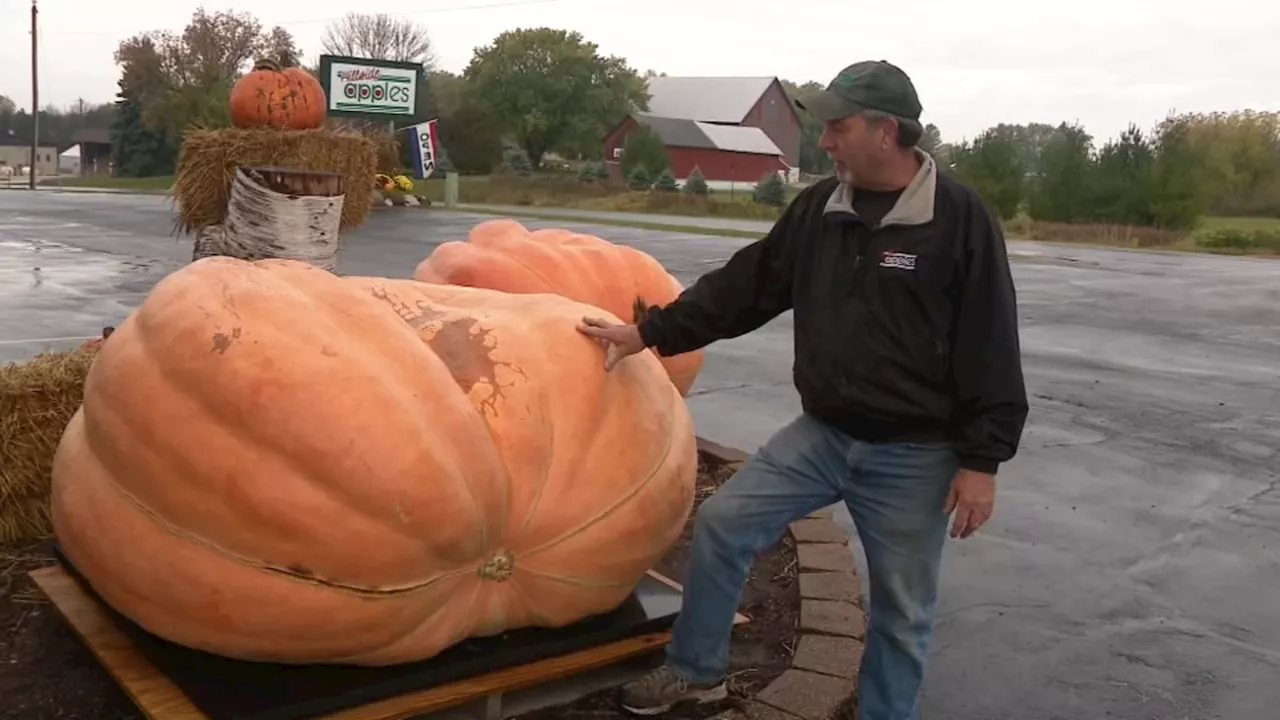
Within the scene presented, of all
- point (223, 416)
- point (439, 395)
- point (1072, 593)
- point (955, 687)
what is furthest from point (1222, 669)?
point (223, 416)

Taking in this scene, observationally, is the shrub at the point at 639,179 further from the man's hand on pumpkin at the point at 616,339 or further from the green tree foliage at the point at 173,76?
the man's hand on pumpkin at the point at 616,339

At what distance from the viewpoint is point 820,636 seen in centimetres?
333

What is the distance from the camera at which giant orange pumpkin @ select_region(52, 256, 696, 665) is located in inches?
95.1

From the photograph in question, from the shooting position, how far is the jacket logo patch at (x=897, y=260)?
269 centimetres

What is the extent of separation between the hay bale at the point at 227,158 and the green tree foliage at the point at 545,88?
5762 centimetres

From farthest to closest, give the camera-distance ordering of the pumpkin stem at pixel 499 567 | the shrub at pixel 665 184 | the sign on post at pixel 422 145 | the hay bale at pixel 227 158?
the shrub at pixel 665 184
the sign on post at pixel 422 145
the hay bale at pixel 227 158
the pumpkin stem at pixel 499 567

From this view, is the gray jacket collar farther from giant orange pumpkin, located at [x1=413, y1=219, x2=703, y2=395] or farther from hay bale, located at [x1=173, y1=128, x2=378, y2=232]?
hay bale, located at [x1=173, y1=128, x2=378, y2=232]

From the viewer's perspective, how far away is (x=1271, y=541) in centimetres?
487

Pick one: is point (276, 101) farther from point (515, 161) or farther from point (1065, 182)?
point (515, 161)

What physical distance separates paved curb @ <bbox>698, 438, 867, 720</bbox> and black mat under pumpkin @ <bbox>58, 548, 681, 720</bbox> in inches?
17.3

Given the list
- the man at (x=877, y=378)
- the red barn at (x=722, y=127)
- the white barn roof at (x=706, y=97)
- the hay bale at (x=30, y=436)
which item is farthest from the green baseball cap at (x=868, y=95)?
the white barn roof at (x=706, y=97)

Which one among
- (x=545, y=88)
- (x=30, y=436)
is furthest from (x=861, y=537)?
(x=545, y=88)

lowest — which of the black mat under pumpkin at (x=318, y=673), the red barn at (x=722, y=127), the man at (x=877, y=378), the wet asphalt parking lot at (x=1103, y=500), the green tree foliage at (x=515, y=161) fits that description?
the wet asphalt parking lot at (x=1103, y=500)

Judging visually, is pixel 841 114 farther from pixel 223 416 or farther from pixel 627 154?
pixel 627 154
